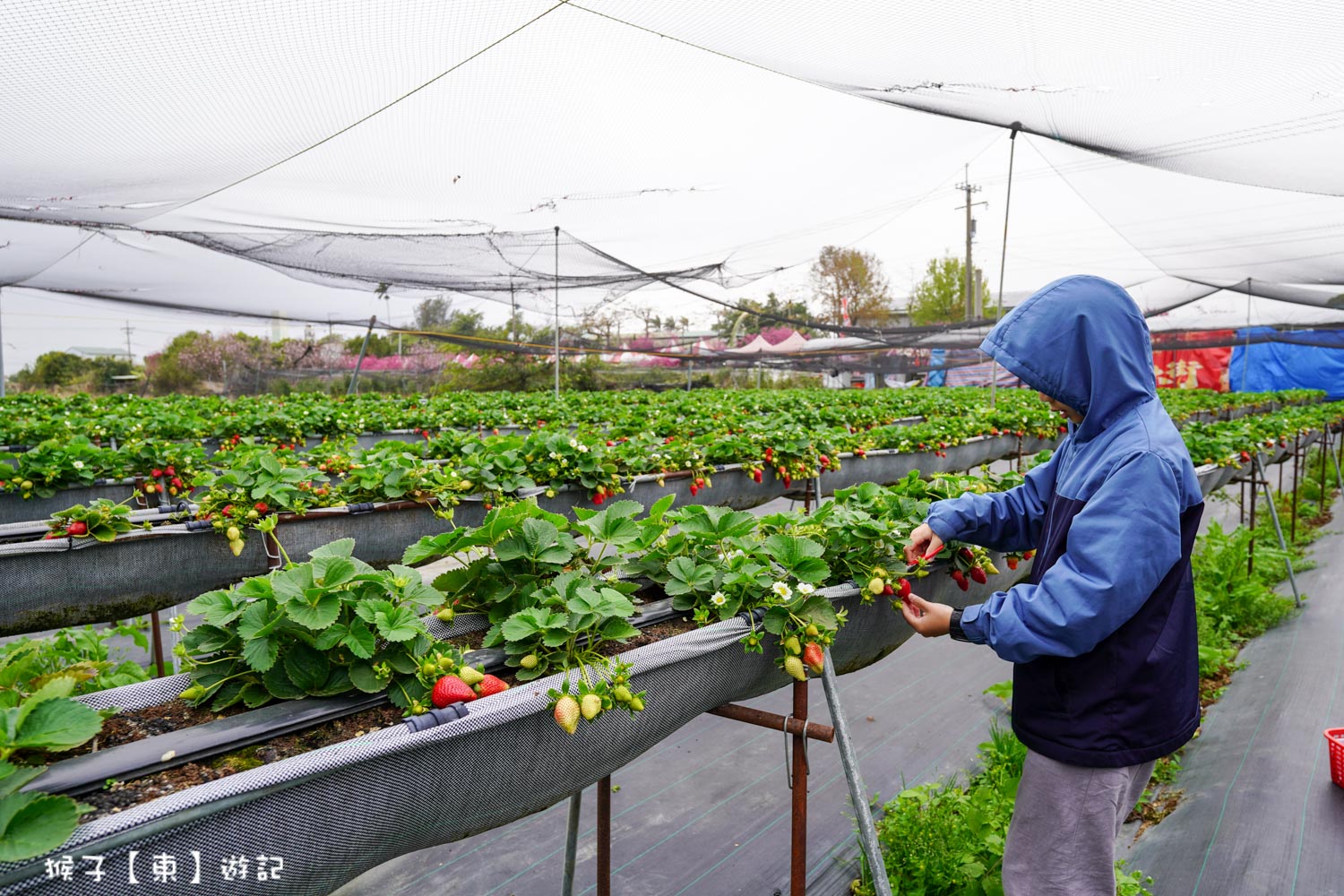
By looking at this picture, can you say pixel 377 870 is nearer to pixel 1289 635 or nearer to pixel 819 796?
pixel 819 796

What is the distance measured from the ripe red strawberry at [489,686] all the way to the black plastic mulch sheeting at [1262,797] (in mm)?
2269

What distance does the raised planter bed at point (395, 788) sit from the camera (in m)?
0.94

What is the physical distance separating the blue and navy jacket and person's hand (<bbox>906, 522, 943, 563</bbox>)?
0.30 m

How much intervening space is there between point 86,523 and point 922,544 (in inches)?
109

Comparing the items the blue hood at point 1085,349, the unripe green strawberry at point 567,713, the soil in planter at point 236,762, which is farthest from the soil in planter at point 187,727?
the blue hood at point 1085,349

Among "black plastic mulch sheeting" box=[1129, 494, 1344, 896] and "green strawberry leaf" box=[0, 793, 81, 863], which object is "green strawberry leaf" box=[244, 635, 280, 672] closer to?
"green strawberry leaf" box=[0, 793, 81, 863]

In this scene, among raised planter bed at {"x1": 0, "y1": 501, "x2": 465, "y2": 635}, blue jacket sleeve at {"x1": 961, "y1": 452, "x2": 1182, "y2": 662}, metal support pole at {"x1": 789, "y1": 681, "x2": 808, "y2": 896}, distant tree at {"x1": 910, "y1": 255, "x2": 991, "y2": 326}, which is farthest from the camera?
distant tree at {"x1": 910, "y1": 255, "x2": 991, "y2": 326}

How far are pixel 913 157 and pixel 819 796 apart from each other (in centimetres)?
602

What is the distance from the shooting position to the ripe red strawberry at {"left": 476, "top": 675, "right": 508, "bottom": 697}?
4.33ft

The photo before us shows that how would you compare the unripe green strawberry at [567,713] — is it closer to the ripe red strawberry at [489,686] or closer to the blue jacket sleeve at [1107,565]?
the ripe red strawberry at [489,686]

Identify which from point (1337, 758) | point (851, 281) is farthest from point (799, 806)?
point (851, 281)

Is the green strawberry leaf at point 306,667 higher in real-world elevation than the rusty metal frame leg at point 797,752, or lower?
higher

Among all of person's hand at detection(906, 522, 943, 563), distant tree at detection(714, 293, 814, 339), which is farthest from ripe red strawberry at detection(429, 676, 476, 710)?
distant tree at detection(714, 293, 814, 339)

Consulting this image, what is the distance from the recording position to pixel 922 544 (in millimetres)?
1921
